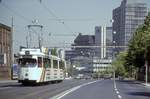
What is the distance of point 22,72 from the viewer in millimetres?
47969

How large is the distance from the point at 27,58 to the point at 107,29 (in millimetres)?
133683

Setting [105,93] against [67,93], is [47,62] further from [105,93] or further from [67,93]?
[67,93]

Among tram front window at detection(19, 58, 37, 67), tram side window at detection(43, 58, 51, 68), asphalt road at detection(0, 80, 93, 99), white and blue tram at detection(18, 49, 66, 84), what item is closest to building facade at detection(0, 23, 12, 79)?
tram side window at detection(43, 58, 51, 68)

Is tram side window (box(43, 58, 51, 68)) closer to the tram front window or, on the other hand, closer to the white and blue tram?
the white and blue tram

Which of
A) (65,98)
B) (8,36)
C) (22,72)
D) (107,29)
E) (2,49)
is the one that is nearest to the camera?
(65,98)

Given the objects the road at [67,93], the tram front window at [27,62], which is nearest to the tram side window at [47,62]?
the tram front window at [27,62]

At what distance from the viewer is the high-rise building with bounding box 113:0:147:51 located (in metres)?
144

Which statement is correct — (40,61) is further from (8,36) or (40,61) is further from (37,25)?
(8,36)

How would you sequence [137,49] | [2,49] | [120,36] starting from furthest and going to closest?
1. [120,36]
2. [2,49]
3. [137,49]

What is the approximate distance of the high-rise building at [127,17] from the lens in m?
144

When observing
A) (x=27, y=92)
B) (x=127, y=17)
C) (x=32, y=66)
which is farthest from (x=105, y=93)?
(x=127, y=17)

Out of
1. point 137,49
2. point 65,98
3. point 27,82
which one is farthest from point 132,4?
point 65,98

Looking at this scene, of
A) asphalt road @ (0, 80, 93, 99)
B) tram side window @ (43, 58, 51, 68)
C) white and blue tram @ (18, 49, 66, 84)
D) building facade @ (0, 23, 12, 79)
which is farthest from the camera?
building facade @ (0, 23, 12, 79)

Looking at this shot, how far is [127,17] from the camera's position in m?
149
